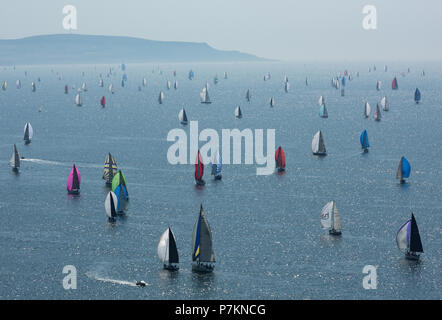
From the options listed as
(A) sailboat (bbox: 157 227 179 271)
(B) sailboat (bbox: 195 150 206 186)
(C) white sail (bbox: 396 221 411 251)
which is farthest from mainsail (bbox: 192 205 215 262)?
(B) sailboat (bbox: 195 150 206 186)

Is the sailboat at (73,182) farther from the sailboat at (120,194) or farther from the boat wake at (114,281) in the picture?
the boat wake at (114,281)

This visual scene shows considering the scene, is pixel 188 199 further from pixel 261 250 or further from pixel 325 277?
pixel 325 277

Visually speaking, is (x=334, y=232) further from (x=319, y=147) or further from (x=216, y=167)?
(x=319, y=147)

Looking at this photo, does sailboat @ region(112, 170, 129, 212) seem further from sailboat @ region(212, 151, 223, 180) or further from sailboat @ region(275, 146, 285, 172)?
sailboat @ region(275, 146, 285, 172)
